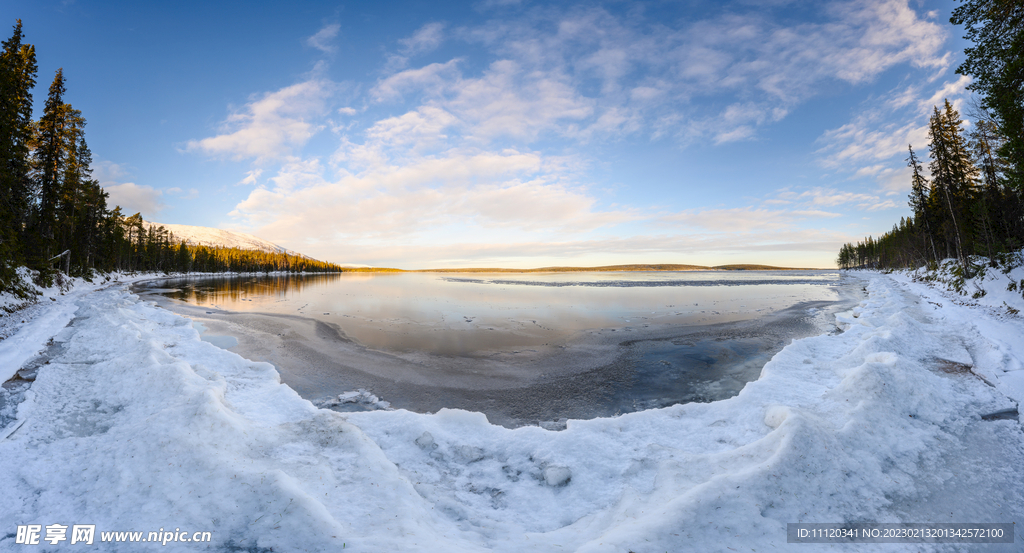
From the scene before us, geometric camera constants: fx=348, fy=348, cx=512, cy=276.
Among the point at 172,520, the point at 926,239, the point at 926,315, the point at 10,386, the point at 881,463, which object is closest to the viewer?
the point at 172,520

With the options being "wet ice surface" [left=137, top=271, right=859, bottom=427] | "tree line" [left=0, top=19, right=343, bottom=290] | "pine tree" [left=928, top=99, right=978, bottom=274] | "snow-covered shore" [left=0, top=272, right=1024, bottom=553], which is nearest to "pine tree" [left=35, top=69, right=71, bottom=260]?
"tree line" [left=0, top=19, right=343, bottom=290]

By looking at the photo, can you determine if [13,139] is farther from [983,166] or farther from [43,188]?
[983,166]

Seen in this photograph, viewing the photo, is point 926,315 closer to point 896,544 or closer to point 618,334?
point 618,334

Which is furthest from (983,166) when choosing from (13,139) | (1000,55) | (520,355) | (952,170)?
(13,139)

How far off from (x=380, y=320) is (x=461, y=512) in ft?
58.6

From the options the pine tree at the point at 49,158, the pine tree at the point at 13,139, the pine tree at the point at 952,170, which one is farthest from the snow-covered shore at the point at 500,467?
the pine tree at the point at 952,170

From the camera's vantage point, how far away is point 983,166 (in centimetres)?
2992

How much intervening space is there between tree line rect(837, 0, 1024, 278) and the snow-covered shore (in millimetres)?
11413

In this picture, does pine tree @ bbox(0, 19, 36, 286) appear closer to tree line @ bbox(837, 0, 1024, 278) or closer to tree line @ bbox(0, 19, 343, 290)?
tree line @ bbox(0, 19, 343, 290)

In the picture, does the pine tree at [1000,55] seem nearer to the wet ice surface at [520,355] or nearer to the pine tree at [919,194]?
the wet ice surface at [520,355]

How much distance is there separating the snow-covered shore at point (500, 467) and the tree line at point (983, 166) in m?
11.4

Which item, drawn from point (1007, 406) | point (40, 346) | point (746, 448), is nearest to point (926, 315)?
point (1007, 406)

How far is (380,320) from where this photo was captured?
2052 centimetres

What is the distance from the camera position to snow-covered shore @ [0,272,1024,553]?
11.0ft
